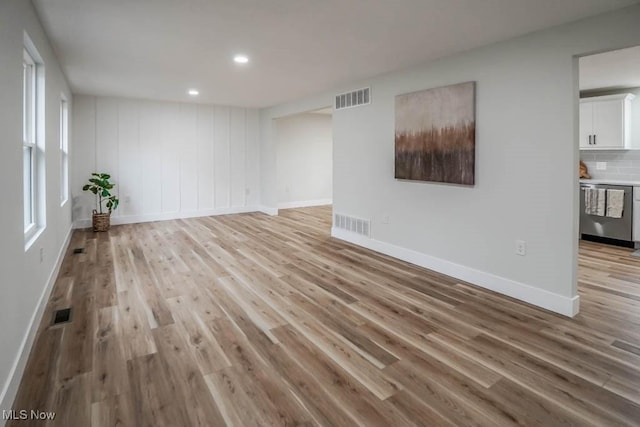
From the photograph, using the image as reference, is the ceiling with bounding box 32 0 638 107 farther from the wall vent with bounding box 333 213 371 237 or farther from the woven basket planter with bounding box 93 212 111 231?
the woven basket planter with bounding box 93 212 111 231

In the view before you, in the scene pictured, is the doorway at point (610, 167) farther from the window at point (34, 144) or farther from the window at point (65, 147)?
the window at point (65, 147)

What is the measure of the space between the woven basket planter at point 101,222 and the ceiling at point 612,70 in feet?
24.0

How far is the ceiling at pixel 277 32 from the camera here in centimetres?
263

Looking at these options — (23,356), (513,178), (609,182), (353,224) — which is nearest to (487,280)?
(513,178)

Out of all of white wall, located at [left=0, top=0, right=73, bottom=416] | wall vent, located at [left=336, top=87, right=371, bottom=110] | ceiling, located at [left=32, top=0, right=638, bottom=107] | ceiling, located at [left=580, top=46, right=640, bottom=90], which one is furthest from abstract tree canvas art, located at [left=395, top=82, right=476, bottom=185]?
white wall, located at [left=0, top=0, right=73, bottom=416]

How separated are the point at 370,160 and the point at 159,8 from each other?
3106mm

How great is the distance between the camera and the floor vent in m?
2.82

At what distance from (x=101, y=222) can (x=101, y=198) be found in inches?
29.5

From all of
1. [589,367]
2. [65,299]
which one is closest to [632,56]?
[589,367]

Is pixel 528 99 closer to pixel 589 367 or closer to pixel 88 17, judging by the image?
pixel 589 367

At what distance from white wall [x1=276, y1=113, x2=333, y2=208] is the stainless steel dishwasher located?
18.6ft

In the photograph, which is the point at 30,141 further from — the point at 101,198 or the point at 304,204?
the point at 304,204

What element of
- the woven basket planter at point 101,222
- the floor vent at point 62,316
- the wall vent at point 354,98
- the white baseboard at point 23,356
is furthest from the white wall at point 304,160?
the floor vent at point 62,316

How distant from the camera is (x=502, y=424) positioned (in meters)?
1.72
